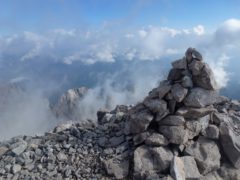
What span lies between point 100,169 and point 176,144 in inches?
179

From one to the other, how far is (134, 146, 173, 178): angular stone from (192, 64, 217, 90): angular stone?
445 cm

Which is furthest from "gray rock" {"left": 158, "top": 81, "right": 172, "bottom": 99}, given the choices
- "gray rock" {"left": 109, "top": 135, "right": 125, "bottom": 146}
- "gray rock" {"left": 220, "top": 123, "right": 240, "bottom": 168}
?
"gray rock" {"left": 220, "top": 123, "right": 240, "bottom": 168}

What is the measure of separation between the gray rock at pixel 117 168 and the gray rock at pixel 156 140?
1801 mm

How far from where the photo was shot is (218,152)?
1934 centimetres

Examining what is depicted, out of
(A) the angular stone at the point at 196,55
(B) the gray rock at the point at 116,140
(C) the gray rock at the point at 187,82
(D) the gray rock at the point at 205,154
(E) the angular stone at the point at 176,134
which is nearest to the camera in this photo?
(D) the gray rock at the point at 205,154

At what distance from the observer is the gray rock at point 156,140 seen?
18844 millimetres

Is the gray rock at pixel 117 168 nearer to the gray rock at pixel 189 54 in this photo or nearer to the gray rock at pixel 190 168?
the gray rock at pixel 190 168

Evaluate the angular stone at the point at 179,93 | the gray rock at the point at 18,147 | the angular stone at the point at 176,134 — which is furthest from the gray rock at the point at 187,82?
the gray rock at the point at 18,147

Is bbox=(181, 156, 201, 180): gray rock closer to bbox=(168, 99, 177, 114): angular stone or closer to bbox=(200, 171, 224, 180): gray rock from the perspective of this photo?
bbox=(200, 171, 224, 180): gray rock

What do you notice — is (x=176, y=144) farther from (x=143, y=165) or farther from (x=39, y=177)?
(x=39, y=177)

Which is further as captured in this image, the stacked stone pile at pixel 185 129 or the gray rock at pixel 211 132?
the gray rock at pixel 211 132

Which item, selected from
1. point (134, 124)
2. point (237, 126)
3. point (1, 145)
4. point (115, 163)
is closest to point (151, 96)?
point (134, 124)

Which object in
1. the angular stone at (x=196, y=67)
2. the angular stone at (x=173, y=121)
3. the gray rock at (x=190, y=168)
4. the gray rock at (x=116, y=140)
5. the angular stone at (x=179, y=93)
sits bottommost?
the gray rock at (x=190, y=168)

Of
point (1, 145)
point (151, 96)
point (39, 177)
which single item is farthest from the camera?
point (1, 145)
